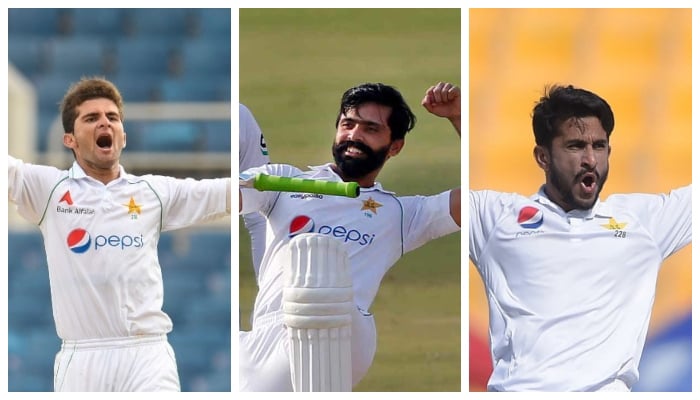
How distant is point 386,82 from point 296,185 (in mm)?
356

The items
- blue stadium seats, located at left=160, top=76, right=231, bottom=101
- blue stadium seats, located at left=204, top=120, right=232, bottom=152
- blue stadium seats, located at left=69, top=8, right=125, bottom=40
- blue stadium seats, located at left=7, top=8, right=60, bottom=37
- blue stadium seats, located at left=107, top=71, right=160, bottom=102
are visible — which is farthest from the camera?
blue stadium seats, located at left=7, top=8, right=60, bottom=37

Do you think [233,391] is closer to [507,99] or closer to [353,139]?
[353,139]

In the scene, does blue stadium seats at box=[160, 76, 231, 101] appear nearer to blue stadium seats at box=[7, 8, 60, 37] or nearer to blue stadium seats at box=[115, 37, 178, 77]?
blue stadium seats at box=[115, 37, 178, 77]

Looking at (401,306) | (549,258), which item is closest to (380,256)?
(401,306)

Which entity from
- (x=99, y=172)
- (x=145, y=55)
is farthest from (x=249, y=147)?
(x=145, y=55)

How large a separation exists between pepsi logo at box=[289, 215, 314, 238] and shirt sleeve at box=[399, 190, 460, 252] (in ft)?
0.81

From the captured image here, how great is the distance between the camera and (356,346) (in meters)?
3.31

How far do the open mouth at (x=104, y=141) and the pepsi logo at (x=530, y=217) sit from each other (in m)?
1.07

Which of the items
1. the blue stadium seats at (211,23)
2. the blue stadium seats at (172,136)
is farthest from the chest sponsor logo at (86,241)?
the blue stadium seats at (211,23)

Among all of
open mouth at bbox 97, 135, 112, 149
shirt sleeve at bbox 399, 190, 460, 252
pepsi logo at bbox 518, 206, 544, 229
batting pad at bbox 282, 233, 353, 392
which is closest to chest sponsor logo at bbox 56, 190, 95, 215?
open mouth at bbox 97, 135, 112, 149

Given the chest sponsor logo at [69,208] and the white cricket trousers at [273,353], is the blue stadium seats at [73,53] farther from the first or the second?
the white cricket trousers at [273,353]

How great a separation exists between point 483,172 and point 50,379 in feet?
7.86

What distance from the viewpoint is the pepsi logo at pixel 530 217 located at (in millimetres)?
3371

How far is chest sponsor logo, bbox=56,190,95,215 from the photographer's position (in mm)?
3275
